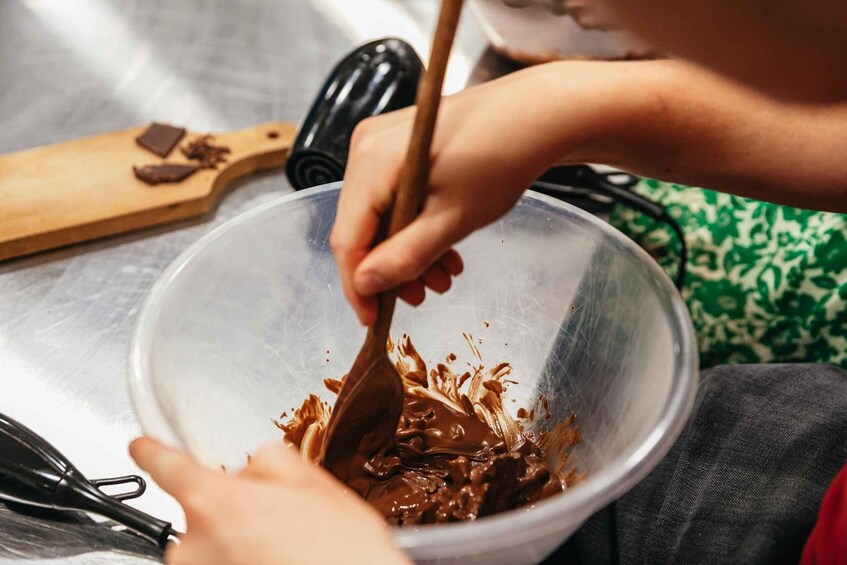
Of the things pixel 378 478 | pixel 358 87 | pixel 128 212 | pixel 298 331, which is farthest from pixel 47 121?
pixel 378 478

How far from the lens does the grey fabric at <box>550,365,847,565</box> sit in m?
0.71

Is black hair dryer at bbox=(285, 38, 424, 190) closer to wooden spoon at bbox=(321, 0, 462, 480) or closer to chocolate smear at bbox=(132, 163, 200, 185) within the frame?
chocolate smear at bbox=(132, 163, 200, 185)

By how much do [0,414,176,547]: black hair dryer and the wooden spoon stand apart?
16cm

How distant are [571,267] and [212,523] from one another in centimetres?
41

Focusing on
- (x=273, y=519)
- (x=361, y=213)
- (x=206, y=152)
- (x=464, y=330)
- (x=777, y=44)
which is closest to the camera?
(x=273, y=519)

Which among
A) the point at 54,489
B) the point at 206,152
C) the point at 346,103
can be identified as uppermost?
the point at 346,103

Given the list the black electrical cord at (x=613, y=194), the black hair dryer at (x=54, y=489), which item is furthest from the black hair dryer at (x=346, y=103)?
the black hair dryer at (x=54, y=489)

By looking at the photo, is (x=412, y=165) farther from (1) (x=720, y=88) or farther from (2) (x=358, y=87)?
(2) (x=358, y=87)

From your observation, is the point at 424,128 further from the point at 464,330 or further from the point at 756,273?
the point at 756,273

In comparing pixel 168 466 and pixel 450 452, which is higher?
pixel 168 466

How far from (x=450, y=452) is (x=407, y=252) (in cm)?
27

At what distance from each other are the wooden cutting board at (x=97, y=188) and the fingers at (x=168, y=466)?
59 cm

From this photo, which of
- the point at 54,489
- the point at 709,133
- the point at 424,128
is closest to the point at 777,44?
the point at 709,133

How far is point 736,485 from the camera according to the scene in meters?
0.73
